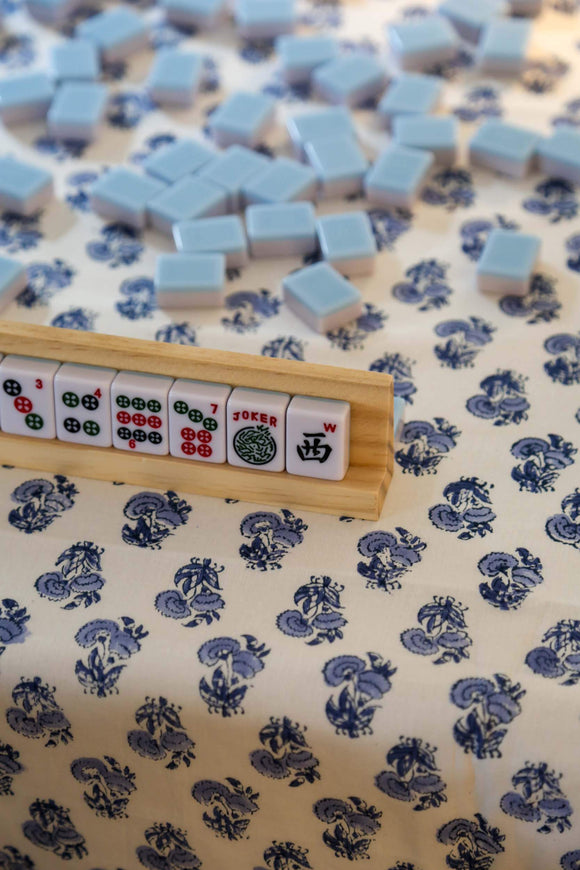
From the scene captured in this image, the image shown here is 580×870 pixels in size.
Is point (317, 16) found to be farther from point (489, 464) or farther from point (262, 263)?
point (489, 464)

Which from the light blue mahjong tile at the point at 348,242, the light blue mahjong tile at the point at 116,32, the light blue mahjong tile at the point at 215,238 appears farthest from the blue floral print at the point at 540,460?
the light blue mahjong tile at the point at 116,32

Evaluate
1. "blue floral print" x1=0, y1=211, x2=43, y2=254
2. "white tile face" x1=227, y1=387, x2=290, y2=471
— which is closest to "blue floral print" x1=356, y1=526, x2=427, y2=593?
"white tile face" x1=227, y1=387, x2=290, y2=471

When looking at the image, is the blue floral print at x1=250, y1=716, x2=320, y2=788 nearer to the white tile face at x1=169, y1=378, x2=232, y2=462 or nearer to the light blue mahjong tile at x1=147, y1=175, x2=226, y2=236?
the white tile face at x1=169, y1=378, x2=232, y2=462

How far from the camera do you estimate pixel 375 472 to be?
1.06 meters

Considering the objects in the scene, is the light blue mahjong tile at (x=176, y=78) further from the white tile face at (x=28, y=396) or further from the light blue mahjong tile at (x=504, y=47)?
the white tile face at (x=28, y=396)

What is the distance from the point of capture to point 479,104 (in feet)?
5.38

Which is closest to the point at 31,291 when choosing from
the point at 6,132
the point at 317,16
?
the point at 6,132

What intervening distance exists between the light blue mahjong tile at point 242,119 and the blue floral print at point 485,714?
945mm

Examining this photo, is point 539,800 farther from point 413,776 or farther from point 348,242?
point 348,242

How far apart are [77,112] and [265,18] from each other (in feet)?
1.32

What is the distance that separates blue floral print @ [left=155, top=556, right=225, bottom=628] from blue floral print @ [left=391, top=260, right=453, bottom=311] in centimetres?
48

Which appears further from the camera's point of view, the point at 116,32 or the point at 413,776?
the point at 116,32

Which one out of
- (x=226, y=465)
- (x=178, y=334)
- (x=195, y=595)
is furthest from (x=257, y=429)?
(x=178, y=334)

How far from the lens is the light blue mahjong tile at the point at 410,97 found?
5.17ft
